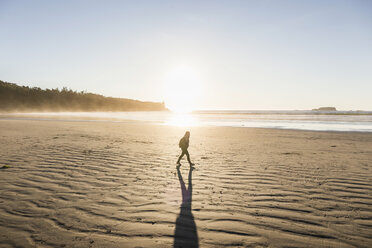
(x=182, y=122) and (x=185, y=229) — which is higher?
(x=182, y=122)

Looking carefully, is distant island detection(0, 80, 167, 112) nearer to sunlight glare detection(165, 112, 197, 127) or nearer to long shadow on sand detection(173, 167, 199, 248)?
sunlight glare detection(165, 112, 197, 127)

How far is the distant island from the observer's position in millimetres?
81750

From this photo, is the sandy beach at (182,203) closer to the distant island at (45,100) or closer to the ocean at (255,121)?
the ocean at (255,121)

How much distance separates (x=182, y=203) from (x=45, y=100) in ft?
365

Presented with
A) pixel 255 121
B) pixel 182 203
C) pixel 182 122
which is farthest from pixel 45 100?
pixel 182 203

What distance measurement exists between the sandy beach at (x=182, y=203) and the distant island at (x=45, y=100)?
9397 centimetres

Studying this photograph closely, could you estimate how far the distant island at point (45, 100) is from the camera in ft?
268

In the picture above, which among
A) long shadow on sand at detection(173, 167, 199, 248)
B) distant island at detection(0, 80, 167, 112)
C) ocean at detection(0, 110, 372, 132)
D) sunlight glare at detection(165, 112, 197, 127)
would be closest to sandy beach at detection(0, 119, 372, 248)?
long shadow on sand at detection(173, 167, 199, 248)

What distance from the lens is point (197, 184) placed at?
A: 600 cm

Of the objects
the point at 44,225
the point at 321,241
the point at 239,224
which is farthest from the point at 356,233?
the point at 44,225

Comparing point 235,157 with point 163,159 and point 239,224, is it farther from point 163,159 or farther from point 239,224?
point 239,224

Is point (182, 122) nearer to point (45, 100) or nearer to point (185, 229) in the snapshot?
point (185, 229)

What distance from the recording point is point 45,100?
95625 millimetres

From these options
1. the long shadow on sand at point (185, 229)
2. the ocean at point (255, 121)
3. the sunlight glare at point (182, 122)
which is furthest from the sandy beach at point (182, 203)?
the sunlight glare at point (182, 122)
